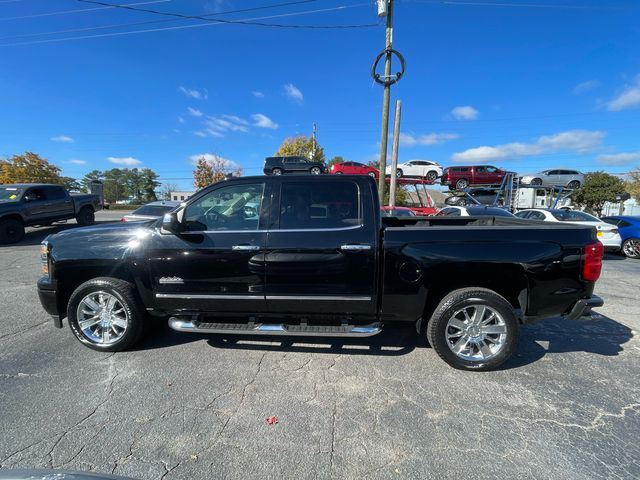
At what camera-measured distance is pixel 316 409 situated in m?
2.58

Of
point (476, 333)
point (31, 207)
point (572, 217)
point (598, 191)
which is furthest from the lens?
point (598, 191)

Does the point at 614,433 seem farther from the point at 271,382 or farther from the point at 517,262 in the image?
the point at 271,382

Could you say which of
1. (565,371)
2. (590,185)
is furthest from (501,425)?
(590,185)

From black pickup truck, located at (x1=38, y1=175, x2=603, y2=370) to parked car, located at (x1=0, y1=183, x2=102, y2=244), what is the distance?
10401 mm

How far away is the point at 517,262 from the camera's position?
120 inches

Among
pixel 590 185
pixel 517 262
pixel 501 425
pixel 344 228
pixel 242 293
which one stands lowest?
pixel 501 425

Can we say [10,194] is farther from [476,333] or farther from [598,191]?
[598,191]

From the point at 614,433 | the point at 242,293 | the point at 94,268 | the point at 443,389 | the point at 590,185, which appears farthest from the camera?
the point at 590,185

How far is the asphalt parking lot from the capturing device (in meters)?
2.06

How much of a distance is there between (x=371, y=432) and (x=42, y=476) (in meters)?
1.90

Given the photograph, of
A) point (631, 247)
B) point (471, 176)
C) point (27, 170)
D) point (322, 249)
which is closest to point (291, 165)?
point (471, 176)

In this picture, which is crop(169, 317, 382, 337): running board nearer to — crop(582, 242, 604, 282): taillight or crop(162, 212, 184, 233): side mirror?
crop(162, 212, 184, 233): side mirror

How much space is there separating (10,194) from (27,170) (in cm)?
5240

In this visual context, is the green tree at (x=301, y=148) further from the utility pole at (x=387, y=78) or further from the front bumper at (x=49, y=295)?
the front bumper at (x=49, y=295)
